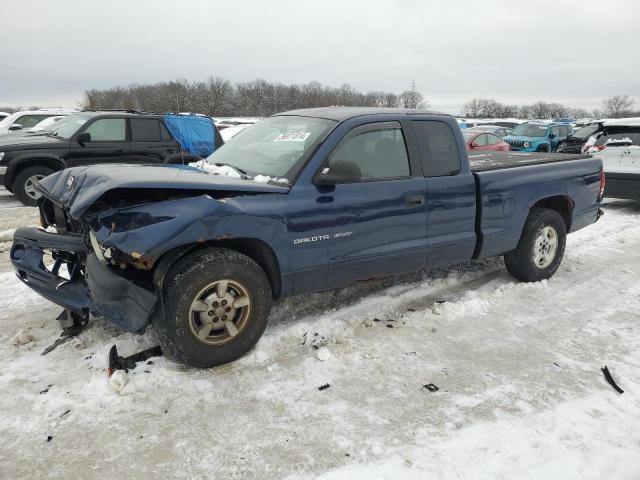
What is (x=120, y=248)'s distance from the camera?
3041mm

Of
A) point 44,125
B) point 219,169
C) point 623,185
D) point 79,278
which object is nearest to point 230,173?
point 219,169

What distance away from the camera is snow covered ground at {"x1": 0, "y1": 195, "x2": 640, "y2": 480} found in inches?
102

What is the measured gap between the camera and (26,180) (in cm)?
898

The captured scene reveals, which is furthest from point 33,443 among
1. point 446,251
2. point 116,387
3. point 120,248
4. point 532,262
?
point 532,262

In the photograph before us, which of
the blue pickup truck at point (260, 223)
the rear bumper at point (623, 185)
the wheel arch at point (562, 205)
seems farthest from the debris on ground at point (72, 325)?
the rear bumper at point (623, 185)

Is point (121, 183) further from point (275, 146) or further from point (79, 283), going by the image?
point (275, 146)

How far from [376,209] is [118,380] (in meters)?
2.29

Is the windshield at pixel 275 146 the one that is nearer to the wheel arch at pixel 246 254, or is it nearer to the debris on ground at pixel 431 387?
the wheel arch at pixel 246 254

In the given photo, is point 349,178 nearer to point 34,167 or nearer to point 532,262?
point 532,262

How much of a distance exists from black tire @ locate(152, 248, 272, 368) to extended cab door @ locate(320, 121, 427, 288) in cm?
70

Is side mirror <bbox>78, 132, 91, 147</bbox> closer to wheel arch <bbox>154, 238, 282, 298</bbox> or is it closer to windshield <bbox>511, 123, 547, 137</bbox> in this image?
wheel arch <bbox>154, 238, 282, 298</bbox>

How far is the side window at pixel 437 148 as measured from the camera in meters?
4.37

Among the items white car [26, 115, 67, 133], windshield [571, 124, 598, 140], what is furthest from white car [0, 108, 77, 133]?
windshield [571, 124, 598, 140]

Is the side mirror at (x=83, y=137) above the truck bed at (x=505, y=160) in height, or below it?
above
